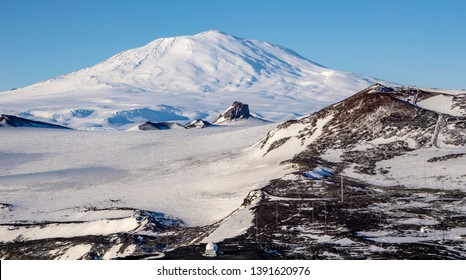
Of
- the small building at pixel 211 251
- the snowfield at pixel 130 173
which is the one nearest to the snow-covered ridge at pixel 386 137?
the snowfield at pixel 130 173

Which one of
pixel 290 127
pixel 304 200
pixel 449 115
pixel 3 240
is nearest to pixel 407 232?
pixel 304 200

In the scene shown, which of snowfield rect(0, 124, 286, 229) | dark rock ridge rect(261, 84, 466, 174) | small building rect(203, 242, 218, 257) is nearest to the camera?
small building rect(203, 242, 218, 257)

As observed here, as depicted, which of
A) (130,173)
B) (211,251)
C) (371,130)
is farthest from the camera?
(130,173)

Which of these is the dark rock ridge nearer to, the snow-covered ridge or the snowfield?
the snow-covered ridge

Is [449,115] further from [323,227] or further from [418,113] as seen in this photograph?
[323,227]

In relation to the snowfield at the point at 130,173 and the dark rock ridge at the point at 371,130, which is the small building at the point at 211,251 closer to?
the snowfield at the point at 130,173

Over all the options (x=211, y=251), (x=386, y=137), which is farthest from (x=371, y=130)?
(x=211, y=251)

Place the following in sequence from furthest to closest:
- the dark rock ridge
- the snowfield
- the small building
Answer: the dark rock ridge → the snowfield → the small building

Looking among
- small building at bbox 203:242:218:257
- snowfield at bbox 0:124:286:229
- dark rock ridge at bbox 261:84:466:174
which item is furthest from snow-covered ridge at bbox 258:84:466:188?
small building at bbox 203:242:218:257

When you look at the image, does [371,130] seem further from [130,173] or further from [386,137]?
[130,173]

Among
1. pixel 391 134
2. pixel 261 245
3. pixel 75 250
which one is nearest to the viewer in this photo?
pixel 261 245

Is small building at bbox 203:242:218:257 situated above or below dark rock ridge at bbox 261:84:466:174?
below
